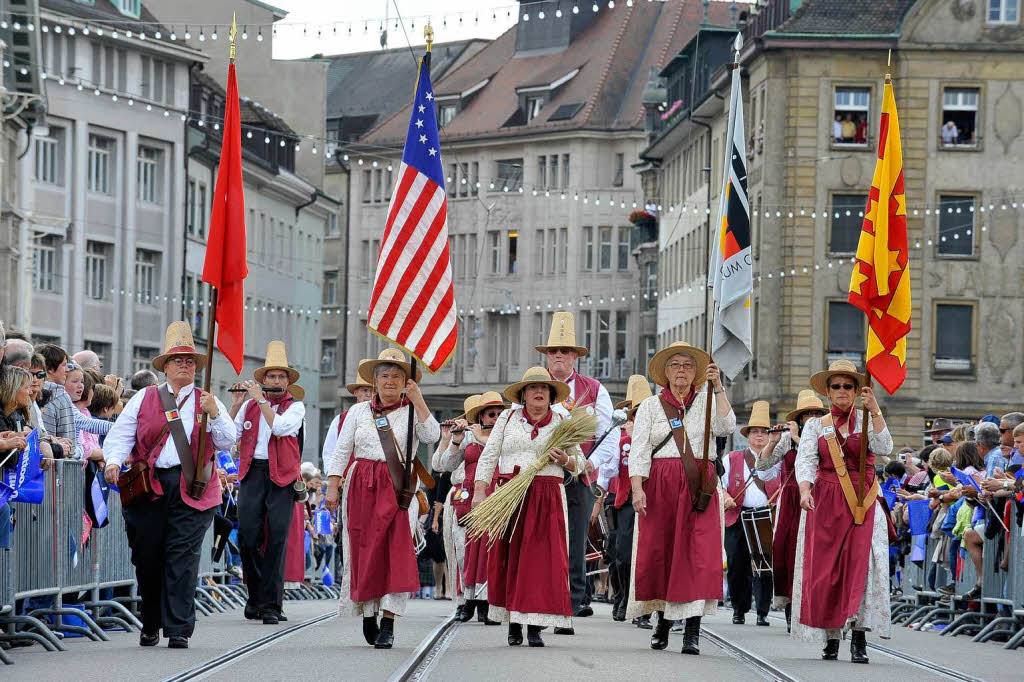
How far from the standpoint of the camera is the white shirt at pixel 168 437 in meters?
15.6

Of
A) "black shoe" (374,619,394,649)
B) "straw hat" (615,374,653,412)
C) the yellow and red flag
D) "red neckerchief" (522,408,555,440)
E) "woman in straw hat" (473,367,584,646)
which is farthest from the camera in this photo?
"straw hat" (615,374,653,412)

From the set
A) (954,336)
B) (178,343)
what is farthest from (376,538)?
(954,336)

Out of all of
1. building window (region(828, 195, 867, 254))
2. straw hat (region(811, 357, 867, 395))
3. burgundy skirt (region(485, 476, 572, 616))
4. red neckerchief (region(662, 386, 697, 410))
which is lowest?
burgundy skirt (region(485, 476, 572, 616))

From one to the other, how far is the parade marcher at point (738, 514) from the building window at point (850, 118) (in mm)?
36095

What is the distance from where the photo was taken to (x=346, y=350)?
96125 mm

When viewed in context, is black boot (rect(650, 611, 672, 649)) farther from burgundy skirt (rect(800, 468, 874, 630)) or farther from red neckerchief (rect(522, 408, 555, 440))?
red neckerchief (rect(522, 408, 555, 440))

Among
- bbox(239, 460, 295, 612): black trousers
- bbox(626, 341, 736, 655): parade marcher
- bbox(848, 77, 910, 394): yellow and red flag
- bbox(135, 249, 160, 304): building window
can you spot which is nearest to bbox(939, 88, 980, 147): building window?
bbox(135, 249, 160, 304): building window

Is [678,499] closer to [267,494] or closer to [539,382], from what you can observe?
[539,382]

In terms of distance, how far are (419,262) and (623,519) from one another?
17.4 ft

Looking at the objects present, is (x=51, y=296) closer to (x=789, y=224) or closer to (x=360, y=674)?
(x=789, y=224)

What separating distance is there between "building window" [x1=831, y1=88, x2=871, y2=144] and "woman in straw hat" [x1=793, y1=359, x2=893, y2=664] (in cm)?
4330

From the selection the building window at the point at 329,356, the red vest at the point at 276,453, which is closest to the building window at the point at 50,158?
the building window at the point at 329,356

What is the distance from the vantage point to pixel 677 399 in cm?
1638

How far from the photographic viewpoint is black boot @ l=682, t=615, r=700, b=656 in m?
15.6
